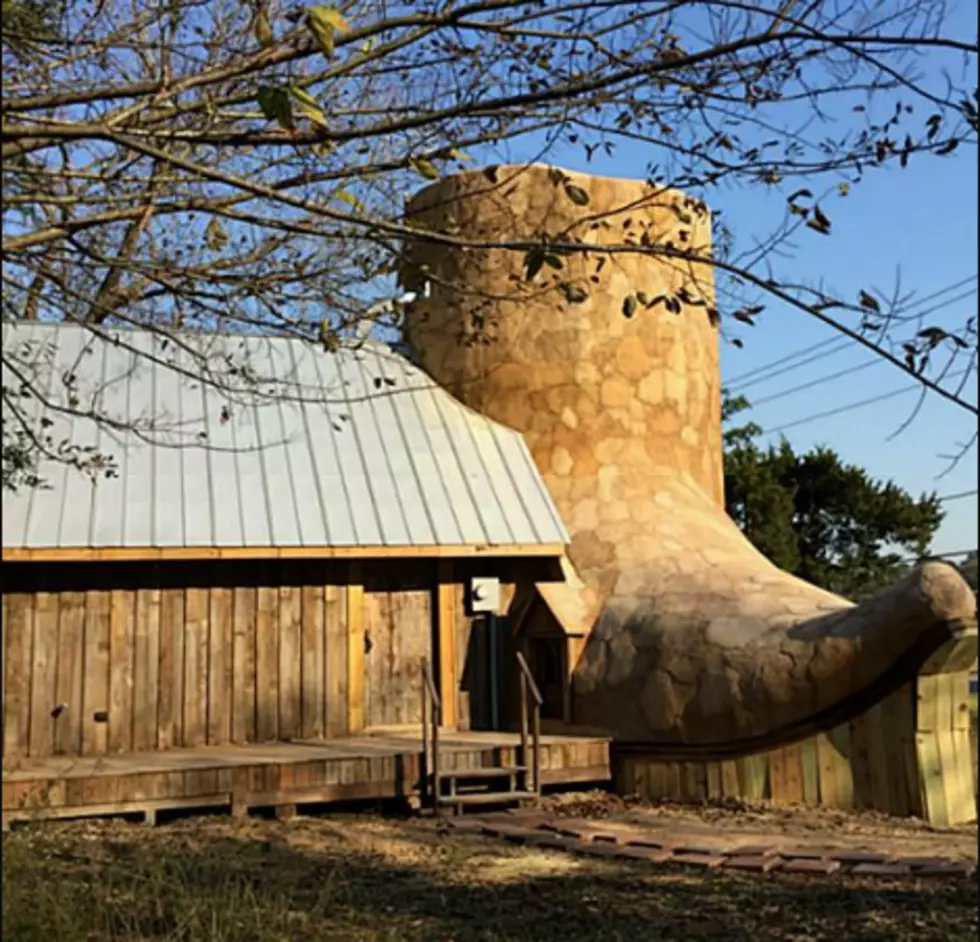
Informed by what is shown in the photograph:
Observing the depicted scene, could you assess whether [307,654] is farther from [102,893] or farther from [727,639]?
[102,893]

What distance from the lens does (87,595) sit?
1073 cm

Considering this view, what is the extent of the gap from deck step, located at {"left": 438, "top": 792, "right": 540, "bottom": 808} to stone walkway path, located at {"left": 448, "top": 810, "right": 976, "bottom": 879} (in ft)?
0.45

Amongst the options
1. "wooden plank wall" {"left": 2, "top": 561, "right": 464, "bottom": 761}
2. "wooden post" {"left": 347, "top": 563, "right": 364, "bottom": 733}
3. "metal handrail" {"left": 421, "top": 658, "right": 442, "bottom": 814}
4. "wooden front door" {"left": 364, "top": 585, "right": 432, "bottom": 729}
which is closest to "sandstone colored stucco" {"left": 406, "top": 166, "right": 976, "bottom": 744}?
"wooden front door" {"left": 364, "top": 585, "right": 432, "bottom": 729}

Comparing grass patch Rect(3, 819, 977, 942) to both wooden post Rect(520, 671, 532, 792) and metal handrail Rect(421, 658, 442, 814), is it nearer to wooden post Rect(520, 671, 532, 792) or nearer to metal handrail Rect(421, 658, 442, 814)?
metal handrail Rect(421, 658, 442, 814)

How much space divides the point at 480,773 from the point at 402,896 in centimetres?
339

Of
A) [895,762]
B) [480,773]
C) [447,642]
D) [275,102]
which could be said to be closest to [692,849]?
[480,773]

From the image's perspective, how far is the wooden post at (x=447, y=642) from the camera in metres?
12.0

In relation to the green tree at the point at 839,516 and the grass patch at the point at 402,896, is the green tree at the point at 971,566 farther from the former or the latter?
the green tree at the point at 839,516

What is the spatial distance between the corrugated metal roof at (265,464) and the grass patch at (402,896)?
293 centimetres

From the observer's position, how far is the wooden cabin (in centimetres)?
1021

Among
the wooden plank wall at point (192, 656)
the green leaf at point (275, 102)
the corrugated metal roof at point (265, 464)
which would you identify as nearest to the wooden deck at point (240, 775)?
the wooden plank wall at point (192, 656)

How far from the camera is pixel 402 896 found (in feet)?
23.2

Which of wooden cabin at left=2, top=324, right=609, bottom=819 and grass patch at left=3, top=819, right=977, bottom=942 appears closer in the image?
grass patch at left=3, top=819, right=977, bottom=942

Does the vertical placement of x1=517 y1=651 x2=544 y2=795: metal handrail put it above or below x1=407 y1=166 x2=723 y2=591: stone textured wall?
below
